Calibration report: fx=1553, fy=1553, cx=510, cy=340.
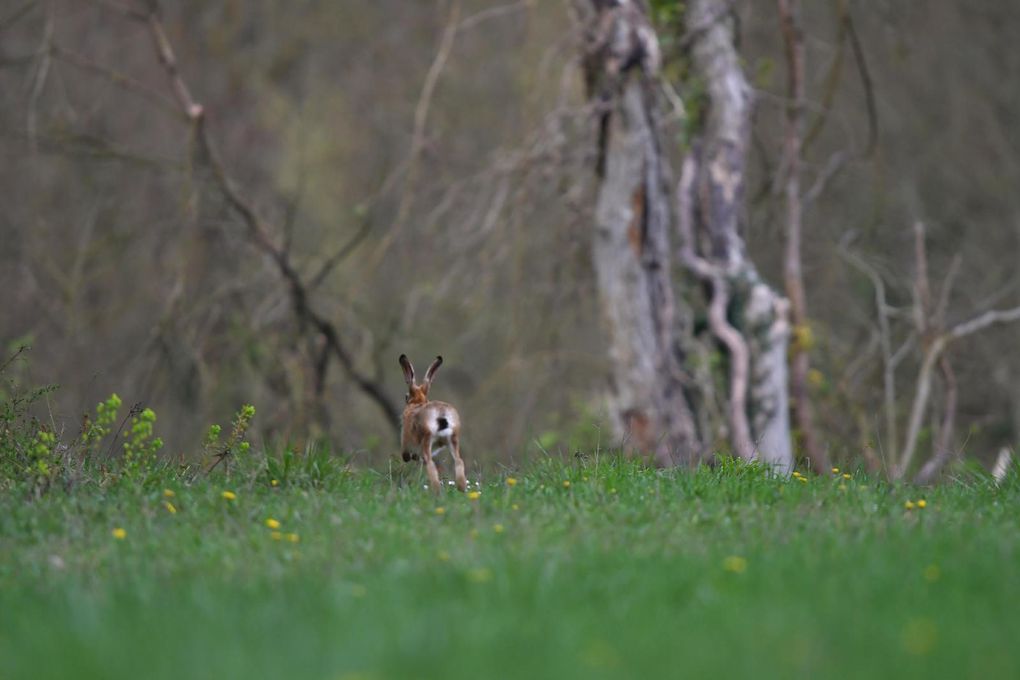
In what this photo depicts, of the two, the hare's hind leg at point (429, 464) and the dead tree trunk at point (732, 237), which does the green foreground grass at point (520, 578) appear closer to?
the hare's hind leg at point (429, 464)

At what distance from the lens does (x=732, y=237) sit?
16141mm

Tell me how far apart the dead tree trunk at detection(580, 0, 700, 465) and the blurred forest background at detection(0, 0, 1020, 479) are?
293mm

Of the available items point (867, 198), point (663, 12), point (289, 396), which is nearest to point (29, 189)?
point (289, 396)

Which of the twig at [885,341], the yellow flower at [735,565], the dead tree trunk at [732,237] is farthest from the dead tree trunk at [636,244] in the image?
the yellow flower at [735,565]

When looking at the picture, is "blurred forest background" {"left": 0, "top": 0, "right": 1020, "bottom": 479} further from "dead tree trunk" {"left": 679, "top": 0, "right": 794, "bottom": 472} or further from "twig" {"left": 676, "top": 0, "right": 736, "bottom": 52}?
"dead tree trunk" {"left": 679, "top": 0, "right": 794, "bottom": 472}

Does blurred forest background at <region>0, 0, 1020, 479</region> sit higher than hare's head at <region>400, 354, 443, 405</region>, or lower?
higher

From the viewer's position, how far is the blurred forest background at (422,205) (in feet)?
52.6

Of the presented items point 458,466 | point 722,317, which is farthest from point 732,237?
point 458,466

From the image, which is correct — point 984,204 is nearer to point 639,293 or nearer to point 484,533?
point 639,293

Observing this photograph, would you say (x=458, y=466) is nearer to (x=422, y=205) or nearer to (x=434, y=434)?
(x=434, y=434)

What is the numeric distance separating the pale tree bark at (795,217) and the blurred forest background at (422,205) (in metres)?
0.25

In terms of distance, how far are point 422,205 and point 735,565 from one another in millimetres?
12090

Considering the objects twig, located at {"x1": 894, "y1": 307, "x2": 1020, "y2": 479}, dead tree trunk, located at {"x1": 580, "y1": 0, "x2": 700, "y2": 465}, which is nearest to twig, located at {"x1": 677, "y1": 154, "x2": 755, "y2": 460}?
dead tree trunk, located at {"x1": 580, "y1": 0, "x2": 700, "y2": 465}

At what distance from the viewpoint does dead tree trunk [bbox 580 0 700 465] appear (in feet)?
50.0
